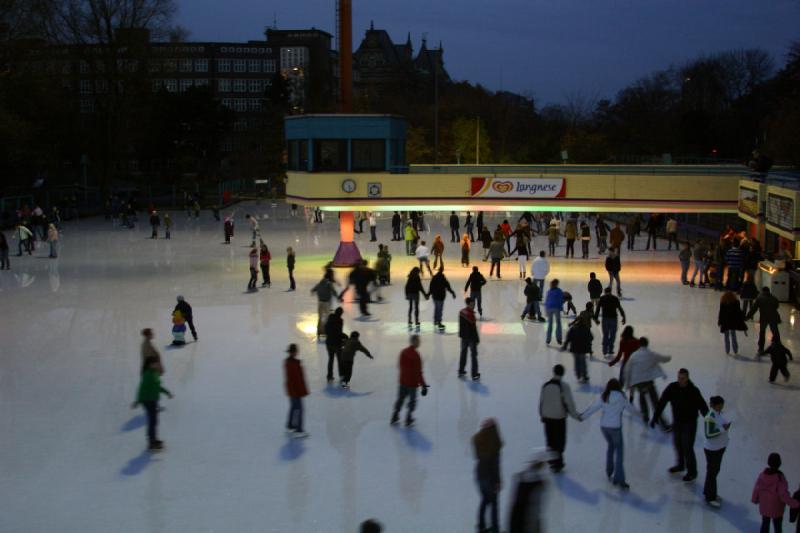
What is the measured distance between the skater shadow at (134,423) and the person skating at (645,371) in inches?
274

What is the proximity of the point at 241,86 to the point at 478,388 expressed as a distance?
137337 millimetres

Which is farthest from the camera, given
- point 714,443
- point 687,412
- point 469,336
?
point 469,336

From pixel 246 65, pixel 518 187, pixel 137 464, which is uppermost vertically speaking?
pixel 246 65

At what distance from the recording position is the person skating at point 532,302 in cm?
1948

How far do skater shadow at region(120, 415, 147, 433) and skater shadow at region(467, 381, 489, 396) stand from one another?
16.8 ft

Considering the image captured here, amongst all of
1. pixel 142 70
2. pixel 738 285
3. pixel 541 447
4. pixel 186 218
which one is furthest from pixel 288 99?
pixel 541 447

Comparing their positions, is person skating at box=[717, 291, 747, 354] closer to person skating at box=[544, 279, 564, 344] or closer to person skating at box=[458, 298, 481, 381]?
person skating at box=[544, 279, 564, 344]

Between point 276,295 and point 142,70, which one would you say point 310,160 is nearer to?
point 276,295

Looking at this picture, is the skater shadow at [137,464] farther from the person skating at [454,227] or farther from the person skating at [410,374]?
the person skating at [454,227]

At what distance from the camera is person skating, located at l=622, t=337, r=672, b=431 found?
12414 millimetres

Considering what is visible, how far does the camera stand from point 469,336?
48.9 feet

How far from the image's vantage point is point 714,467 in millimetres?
9789

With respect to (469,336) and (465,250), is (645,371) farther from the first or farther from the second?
(465,250)

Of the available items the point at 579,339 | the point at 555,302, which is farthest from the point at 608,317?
the point at 579,339
